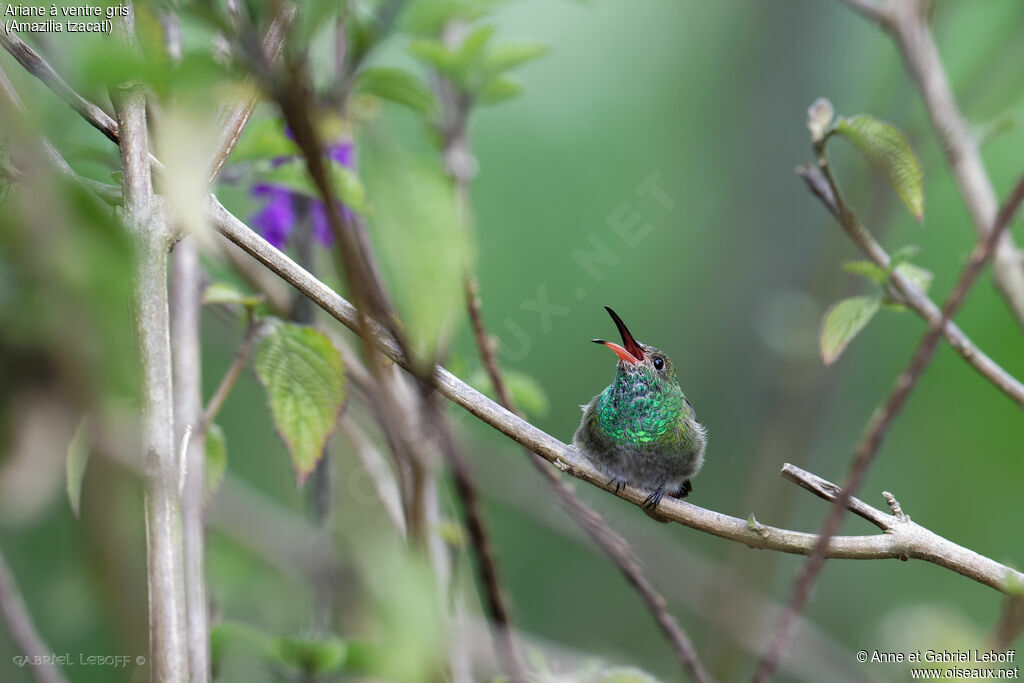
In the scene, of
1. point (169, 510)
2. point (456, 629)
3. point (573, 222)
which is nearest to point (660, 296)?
point (573, 222)

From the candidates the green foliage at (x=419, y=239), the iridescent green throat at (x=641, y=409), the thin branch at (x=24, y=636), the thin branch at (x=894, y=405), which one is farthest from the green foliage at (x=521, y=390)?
the green foliage at (x=419, y=239)

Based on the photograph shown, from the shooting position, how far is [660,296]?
8852 mm

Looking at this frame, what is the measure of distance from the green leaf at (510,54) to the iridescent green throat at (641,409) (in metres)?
0.87

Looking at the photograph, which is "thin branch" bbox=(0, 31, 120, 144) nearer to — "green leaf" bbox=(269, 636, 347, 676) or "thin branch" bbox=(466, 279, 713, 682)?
"thin branch" bbox=(466, 279, 713, 682)

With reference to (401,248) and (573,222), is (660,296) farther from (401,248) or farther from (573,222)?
(401,248)

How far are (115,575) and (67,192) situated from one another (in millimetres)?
217

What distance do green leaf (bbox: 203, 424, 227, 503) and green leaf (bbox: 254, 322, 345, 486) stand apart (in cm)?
30

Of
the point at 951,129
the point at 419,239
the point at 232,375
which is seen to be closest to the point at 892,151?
the point at 951,129

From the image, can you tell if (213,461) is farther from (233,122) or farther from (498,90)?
(498,90)

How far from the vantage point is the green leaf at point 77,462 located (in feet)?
4.15

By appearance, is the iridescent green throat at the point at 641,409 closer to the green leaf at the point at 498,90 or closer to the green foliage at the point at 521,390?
the green foliage at the point at 521,390

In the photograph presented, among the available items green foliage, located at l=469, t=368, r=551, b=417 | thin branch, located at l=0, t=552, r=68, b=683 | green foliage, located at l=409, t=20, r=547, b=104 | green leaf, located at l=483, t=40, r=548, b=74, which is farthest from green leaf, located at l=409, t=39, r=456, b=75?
thin branch, located at l=0, t=552, r=68, b=683

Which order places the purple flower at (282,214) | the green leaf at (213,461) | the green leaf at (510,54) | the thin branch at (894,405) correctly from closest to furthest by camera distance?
the thin branch at (894,405) < the green leaf at (213,461) < the purple flower at (282,214) < the green leaf at (510,54)

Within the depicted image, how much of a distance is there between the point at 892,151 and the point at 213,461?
49.1 inches
